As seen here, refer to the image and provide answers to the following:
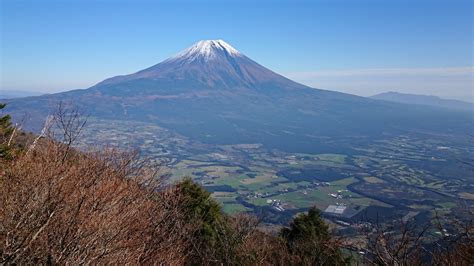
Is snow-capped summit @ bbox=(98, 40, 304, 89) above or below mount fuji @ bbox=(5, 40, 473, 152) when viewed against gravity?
above

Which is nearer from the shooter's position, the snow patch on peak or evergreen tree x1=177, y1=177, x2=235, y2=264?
evergreen tree x1=177, y1=177, x2=235, y2=264

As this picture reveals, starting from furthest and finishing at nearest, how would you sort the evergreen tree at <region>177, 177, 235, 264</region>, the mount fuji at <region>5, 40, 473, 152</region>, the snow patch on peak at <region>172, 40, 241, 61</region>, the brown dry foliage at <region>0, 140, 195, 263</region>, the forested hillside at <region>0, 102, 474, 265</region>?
the snow patch on peak at <region>172, 40, 241, 61</region> < the mount fuji at <region>5, 40, 473, 152</region> < the evergreen tree at <region>177, 177, 235, 264</region> < the forested hillside at <region>0, 102, 474, 265</region> < the brown dry foliage at <region>0, 140, 195, 263</region>

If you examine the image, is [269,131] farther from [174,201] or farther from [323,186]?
[174,201]

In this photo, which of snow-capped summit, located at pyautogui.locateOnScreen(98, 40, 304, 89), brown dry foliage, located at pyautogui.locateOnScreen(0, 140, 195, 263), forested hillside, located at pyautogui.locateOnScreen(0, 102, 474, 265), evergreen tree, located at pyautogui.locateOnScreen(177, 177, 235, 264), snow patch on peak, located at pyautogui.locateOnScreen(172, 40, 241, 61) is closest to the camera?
brown dry foliage, located at pyautogui.locateOnScreen(0, 140, 195, 263)

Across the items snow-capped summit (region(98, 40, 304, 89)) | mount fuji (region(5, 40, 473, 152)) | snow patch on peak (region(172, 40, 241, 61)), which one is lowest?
mount fuji (region(5, 40, 473, 152))

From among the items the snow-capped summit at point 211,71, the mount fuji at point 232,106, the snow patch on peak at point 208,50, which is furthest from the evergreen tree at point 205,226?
the snow patch on peak at point 208,50

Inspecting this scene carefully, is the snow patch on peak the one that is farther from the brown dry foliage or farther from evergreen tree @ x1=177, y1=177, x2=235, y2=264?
the brown dry foliage

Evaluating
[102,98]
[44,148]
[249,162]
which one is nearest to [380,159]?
[249,162]

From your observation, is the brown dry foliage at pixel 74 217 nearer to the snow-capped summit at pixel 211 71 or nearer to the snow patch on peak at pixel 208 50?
the snow-capped summit at pixel 211 71

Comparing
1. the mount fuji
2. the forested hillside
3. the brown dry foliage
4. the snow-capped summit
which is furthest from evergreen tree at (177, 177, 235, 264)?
the snow-capped summit
